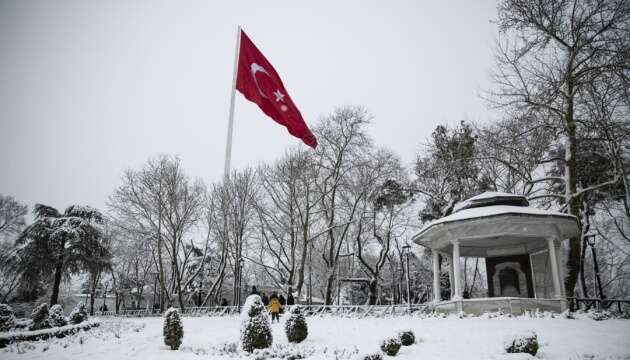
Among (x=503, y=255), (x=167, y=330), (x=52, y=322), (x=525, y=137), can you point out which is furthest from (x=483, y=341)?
(x=52, y=322)

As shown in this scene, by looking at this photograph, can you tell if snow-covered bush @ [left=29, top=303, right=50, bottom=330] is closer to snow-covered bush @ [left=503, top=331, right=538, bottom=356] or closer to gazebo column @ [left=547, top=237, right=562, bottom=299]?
snow-covered bush @ [left=503, top=331, right=538, bottom=356]

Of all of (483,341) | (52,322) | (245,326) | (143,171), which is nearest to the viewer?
(483,341)

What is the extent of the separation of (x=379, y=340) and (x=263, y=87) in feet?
35.8

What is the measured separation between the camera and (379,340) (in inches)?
402

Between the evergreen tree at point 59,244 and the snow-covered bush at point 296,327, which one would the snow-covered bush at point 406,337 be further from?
the evergreen tree at point 59,244

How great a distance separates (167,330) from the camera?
1245cm

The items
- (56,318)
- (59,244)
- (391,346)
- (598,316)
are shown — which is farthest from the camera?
(59,244)

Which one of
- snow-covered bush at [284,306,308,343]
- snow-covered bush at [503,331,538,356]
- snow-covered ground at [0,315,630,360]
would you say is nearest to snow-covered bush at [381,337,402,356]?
snow-covered ground at [0,315,630,360]

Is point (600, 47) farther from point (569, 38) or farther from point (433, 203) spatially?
point (433, 203)

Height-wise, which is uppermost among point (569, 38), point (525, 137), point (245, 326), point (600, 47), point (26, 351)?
point (569, 38)

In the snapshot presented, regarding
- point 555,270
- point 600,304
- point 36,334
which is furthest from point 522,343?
point 36,334

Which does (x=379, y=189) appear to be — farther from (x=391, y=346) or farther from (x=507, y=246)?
(x=391, y=346)

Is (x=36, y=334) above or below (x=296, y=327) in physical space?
below

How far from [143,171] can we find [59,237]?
29.8 ft
